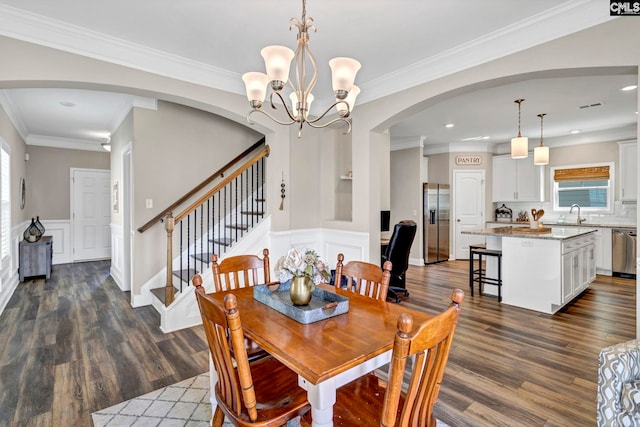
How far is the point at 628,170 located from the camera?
592 centimetres

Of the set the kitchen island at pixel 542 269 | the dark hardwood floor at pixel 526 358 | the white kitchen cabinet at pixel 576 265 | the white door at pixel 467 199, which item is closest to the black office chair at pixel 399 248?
the dark hardwood floor at pixel 526 358

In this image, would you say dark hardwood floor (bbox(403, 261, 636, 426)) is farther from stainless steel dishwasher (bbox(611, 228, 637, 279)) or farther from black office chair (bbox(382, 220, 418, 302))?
stainless steel dishwasher (bbox(611, 228, 637, 279))

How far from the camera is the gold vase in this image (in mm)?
1682

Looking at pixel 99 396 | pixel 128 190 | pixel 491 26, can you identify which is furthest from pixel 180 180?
pixel 491 26

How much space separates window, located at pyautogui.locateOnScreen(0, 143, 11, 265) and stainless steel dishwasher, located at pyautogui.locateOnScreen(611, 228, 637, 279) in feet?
31.1

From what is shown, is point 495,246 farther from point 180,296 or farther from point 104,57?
point 104,57

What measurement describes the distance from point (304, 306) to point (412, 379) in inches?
30.6

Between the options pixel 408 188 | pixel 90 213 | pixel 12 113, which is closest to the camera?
pixel 12 113

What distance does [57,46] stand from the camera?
2623 millimetres

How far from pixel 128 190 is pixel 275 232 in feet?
7.87

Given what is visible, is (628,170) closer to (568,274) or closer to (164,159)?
(568,274)

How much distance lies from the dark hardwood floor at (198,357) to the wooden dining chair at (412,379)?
971mm

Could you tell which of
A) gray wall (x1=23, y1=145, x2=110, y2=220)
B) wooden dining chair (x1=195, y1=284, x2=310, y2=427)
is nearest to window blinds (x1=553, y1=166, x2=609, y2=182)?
wooden dining chair (x1=195, y1=284, x2=310, y2=427)

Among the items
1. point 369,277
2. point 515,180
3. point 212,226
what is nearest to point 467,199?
point 515,180
